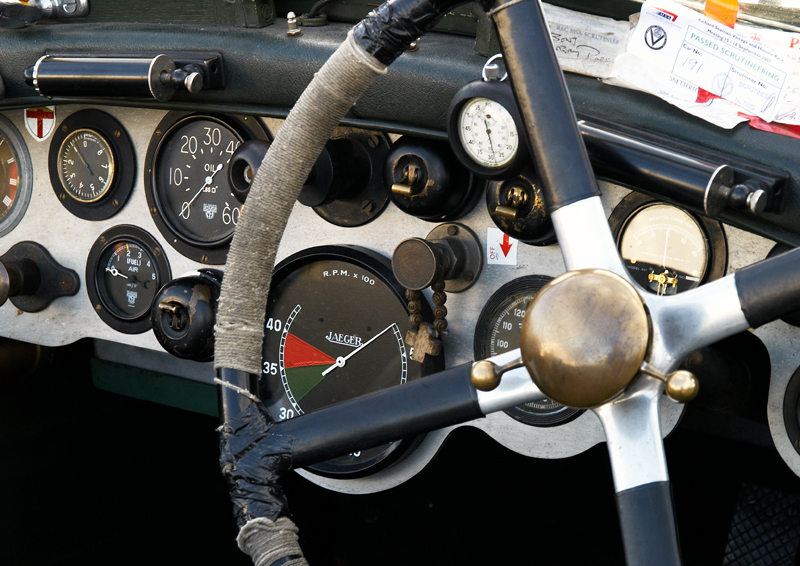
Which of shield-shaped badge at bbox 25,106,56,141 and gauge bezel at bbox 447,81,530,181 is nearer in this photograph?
gauge bezel at bbox 447,81,530,181

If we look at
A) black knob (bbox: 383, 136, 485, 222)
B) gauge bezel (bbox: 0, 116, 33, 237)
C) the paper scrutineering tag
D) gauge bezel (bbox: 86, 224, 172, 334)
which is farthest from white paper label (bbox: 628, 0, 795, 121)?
gauge bezel (bbox: 0, 116, 33, 237)

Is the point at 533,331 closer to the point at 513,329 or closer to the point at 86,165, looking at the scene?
the point at 513,329

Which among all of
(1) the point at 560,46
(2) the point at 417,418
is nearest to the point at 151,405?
→ (1) the point at 560,46

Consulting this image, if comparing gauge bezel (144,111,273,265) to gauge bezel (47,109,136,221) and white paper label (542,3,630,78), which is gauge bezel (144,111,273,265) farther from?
white paper label (542,3,630,78)

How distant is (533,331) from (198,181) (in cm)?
144

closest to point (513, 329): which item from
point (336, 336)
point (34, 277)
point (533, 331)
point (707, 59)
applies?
point (336, 336)

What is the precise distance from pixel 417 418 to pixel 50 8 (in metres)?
1.57

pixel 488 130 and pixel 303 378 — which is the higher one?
pixel 488 130

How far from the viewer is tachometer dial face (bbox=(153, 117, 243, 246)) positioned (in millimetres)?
1896

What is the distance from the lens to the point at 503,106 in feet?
3.92

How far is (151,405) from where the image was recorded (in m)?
2.89

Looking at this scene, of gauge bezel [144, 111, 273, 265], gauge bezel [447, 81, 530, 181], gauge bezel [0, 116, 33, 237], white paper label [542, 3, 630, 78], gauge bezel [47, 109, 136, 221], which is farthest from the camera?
gauge bezel [0, 116, 33, 237]

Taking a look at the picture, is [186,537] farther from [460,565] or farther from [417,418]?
[417,418]

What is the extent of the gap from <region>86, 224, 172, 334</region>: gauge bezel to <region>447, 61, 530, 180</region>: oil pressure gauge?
102 cm
